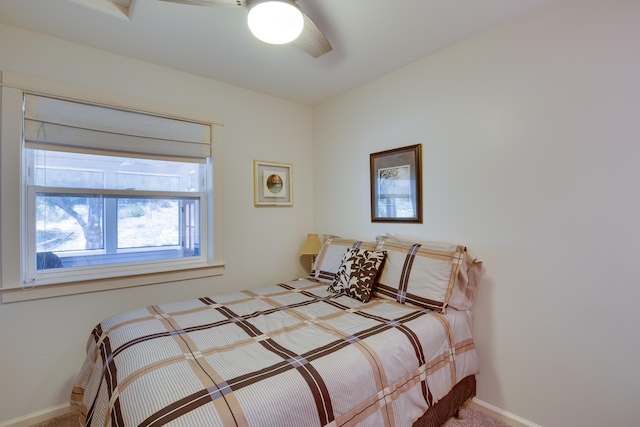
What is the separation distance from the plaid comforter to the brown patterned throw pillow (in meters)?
0.11

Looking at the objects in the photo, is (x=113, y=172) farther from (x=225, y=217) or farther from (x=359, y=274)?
(x=359, y=274)

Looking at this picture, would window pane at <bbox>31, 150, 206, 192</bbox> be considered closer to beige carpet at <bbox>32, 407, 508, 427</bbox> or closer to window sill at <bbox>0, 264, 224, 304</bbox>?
window sill at <bbox>0, 264, 224, 304</bbox>

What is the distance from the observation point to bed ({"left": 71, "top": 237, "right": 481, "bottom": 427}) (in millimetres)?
960

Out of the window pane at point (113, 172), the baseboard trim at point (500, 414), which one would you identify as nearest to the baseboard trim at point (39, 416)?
the window pane at point (113, 172)

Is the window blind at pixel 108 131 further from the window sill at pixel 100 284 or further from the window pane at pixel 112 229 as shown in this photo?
the window sill at pixel 100 284

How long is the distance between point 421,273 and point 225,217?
1.69m

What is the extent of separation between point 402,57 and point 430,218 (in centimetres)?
122

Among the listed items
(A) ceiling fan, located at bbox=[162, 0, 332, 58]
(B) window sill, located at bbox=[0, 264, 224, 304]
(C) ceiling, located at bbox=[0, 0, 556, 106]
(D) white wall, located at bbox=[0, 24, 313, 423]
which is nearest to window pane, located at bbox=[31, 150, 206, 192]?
(D) white wall, located at bbox=[0, 24, 313, 423]

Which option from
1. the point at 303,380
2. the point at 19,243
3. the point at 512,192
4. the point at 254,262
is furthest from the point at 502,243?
the point at 19,243

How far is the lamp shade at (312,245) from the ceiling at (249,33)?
1.51m

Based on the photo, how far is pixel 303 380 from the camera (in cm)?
106

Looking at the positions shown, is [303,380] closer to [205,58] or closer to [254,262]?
[254,262]

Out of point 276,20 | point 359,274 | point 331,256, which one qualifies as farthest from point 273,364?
point 276,20

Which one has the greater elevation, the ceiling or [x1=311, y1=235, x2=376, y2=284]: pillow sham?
the ceiling
